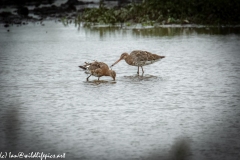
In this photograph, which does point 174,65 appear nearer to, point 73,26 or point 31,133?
point 31,133

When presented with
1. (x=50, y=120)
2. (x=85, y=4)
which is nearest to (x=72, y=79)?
(x=50, y=120)

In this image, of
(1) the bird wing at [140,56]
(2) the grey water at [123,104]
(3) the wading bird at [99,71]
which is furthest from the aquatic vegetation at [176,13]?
(3) the wading bird at [99,71]

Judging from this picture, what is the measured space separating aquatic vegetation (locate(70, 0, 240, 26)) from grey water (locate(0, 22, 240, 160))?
836cm

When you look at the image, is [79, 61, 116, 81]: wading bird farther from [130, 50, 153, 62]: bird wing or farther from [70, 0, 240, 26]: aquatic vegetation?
[70, 0, 240, 26]: aquatic vegetation

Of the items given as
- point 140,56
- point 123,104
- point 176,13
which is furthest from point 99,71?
point 176,13

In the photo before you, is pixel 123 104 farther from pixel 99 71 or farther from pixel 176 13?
pixel 176 13

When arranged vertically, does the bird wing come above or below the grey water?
above

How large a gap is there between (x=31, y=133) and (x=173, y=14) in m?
22.1

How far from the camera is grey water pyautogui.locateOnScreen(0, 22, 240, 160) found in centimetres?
810

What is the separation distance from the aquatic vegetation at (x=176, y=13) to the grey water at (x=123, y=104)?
836cm

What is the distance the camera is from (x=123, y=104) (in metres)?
11.0

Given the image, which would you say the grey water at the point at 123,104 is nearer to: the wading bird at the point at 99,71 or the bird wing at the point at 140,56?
the wading bird at the point at 99,71

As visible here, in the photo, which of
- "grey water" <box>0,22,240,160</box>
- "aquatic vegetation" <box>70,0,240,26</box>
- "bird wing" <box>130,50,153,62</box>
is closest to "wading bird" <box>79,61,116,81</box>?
"grey water" <box>0,22,240,160</box>

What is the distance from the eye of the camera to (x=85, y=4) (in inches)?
1721
